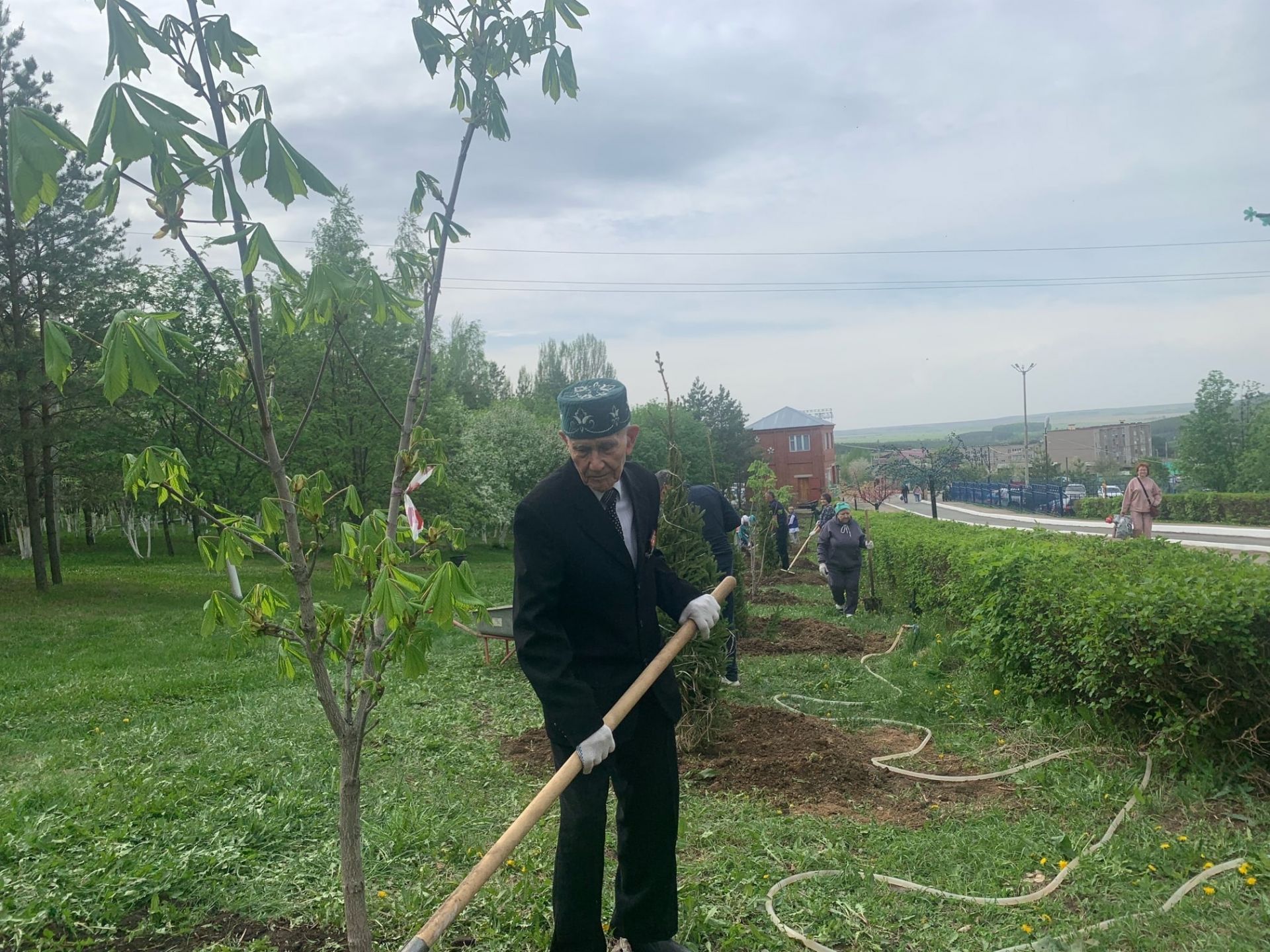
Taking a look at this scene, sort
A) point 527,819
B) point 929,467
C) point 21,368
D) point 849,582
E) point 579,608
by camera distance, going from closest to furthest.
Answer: point 527,819 < point 579,608 < point 849,582 < point 21,368 < point 929,467

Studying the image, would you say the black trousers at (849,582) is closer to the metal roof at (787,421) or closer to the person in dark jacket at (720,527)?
the person in dark jacket at (720,527)

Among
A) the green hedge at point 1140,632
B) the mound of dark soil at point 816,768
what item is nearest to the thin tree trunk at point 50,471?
the mound of dark soil at point 816,768

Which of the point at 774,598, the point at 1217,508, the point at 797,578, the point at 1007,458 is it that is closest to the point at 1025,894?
the point at 774,598

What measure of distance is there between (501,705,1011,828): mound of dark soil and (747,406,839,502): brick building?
199 feet

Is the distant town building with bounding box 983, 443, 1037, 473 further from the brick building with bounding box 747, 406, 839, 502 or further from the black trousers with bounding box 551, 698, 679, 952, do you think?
the black trousers with bounding box 551, 698, 679, 952

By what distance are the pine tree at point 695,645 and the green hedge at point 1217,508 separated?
2550 centimetres

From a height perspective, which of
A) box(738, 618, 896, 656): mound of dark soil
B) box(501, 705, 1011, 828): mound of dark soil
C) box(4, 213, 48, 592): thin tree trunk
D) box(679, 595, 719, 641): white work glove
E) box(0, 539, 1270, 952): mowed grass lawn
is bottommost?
box(738, 618, 896, 656): mound of dark soil

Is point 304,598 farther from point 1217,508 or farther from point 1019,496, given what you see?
point 1019,496

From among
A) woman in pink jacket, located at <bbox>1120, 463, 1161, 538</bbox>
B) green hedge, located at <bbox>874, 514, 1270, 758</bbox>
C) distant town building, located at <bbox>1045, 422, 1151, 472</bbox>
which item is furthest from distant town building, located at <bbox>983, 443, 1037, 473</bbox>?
green hedge, located at <bbox>874, 514, 1270, 758</bbox>

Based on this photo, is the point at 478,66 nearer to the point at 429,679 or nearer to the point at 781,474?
the point at 429,679

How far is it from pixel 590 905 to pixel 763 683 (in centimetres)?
504

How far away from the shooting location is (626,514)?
3197 mm

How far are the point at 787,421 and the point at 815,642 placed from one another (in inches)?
2374

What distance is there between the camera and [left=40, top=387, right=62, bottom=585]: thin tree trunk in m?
16.0
